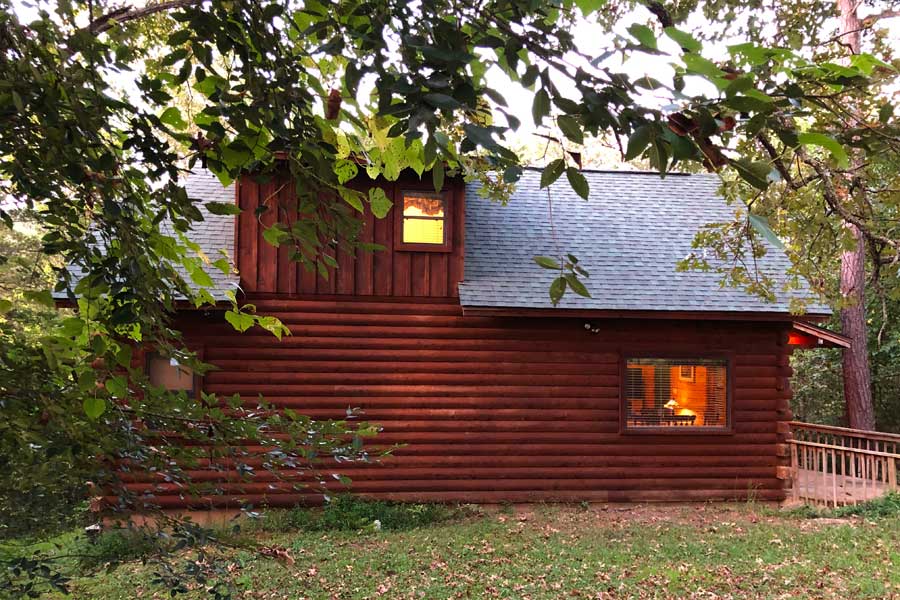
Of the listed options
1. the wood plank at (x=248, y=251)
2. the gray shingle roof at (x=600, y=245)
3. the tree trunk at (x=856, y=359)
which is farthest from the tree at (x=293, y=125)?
the tree trunk at (x=856, y=359)

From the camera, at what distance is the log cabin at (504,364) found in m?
8.98

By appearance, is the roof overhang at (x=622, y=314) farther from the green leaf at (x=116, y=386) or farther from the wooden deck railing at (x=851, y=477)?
the green leaf at (x=116, y=386)

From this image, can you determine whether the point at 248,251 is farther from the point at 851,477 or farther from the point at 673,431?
the point at 851,477

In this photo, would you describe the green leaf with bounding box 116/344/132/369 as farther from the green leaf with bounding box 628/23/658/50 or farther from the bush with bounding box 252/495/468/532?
the bush with bounding box 252/495/468/532

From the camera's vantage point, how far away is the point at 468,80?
123 centimetres

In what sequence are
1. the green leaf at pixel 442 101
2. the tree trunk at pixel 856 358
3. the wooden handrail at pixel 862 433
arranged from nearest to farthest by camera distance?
the green leaf at pixel 442 101
the wooden handrail at pixel 862 433
the tree trunk at pixel 856 358

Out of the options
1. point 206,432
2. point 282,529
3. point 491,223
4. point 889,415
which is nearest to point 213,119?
point 206,432

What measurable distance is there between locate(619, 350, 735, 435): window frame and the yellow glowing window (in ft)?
10.4

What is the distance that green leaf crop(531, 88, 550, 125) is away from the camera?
1.11 m

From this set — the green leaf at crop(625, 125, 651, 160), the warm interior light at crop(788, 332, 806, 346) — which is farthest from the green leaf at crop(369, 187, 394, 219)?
the warm interior light at crop(788, 332, 806, 346)

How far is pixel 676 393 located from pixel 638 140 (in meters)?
9.21

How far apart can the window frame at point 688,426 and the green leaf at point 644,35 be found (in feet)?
28.8

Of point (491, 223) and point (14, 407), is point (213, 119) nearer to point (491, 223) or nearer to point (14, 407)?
point (14, 407)

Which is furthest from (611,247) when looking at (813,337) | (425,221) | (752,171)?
(752,171)
